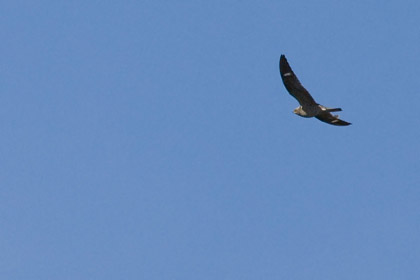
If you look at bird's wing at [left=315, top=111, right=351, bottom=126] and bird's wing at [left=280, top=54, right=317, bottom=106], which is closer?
bird's wing at [left=280, top=54, right=317, bottom=106]

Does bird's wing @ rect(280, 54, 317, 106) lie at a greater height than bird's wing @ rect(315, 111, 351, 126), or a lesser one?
greater

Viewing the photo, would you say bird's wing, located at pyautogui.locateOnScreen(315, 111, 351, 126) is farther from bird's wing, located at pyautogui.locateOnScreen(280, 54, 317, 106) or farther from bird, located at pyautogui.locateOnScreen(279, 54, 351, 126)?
bird's wing, located at pyautogui.locateOnScreen(280, 54, 317, 106)

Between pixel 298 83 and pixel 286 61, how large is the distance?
2144 mm

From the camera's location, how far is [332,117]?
13675 cm

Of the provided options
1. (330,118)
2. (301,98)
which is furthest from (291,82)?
(330,118)

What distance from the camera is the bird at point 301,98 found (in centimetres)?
13288

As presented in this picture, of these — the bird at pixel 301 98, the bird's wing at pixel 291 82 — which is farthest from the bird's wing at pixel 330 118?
the bird's wing at pixel 291 82

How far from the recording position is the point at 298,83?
132875mm

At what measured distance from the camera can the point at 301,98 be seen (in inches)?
5285

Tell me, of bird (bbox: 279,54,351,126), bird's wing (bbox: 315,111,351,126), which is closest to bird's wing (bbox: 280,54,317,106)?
bird (bbox: 279,54,351,126)

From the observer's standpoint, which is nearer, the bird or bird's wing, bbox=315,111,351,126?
the bird

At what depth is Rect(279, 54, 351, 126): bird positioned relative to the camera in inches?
5231

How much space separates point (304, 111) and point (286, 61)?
205 inches

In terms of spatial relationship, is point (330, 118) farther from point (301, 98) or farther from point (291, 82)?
point (291, 82)
